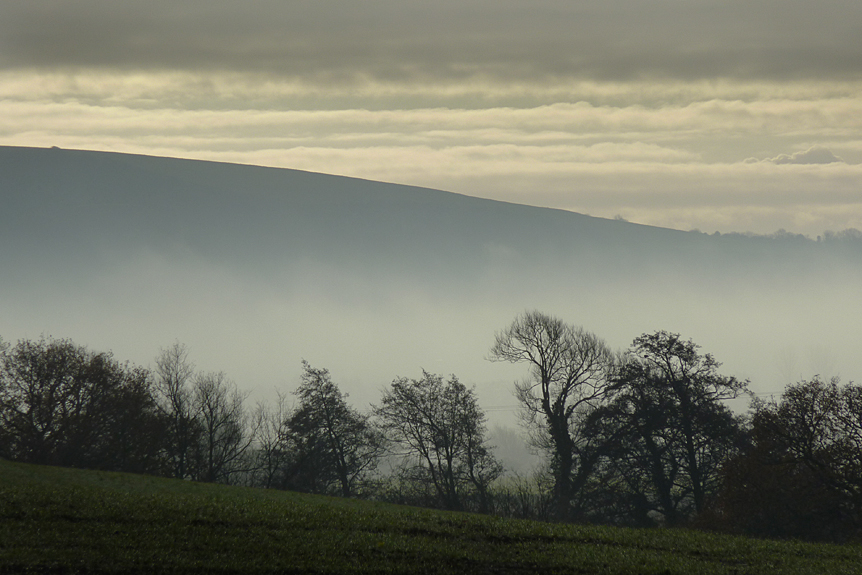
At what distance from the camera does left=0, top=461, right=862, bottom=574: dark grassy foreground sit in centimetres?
1906

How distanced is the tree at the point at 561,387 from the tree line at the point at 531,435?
164 mm

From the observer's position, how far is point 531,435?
2680 inches

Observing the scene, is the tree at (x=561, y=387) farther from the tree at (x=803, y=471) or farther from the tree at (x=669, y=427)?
the tree at (x=803, y=471)

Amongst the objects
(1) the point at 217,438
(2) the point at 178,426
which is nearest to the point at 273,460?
(2) the point at 178,426

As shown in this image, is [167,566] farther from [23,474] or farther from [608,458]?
[608,458]

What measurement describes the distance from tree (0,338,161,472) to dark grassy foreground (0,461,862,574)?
1282 inches

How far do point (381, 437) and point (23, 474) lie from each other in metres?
36.4

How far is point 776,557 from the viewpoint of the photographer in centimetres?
2417

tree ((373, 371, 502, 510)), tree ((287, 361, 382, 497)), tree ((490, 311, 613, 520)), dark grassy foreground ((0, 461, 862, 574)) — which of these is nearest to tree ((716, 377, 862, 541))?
dark grassy foreground ((0, 461, 862, 574))

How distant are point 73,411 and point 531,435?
42.6 meters

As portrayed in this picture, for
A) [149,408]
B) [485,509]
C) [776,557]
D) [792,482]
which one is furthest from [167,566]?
[149,408]

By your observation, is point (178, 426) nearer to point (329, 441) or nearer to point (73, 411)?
point (73, 411)

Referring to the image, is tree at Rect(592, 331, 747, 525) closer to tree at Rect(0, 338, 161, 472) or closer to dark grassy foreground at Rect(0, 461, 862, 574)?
dark grassy foreground at Rect(0, 461, 862, 574)

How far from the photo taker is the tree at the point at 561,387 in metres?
60.3
